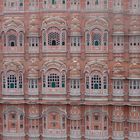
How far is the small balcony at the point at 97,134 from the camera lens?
22531 millimetres

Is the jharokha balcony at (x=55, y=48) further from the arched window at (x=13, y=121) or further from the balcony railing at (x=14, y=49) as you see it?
the arched window at (x=13, y=121)

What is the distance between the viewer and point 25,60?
22969 mm

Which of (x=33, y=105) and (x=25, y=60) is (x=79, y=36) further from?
(x=33, y=105)

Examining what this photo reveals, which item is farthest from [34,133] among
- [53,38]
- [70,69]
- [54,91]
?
[53,38]

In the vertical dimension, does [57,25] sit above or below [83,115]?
above

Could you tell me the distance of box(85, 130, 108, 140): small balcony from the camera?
22531mm

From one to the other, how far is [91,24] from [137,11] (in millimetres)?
3320

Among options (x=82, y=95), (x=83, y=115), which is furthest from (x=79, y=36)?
(x=83, y=115)

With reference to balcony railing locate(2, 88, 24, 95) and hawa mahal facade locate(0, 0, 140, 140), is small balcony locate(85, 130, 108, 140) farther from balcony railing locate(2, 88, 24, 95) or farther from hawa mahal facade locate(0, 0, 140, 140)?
balcony railing locate(2, 88, 24, 95)

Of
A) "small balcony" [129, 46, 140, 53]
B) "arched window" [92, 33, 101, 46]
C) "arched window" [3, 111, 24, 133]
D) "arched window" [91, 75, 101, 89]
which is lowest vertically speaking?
"arched window" [3, 111, 24, 133]

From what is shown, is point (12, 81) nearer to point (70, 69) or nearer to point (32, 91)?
point (32, 91)

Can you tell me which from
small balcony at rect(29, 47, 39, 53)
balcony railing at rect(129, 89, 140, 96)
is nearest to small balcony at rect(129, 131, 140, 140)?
balcony railing at rect(129, 89, 140, 96)

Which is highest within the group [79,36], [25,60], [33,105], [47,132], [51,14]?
[51,14]

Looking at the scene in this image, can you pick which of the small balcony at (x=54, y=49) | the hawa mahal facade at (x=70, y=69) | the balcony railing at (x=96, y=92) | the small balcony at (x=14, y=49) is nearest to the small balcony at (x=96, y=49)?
the hawa mahal facade at (x=70, y=69)
